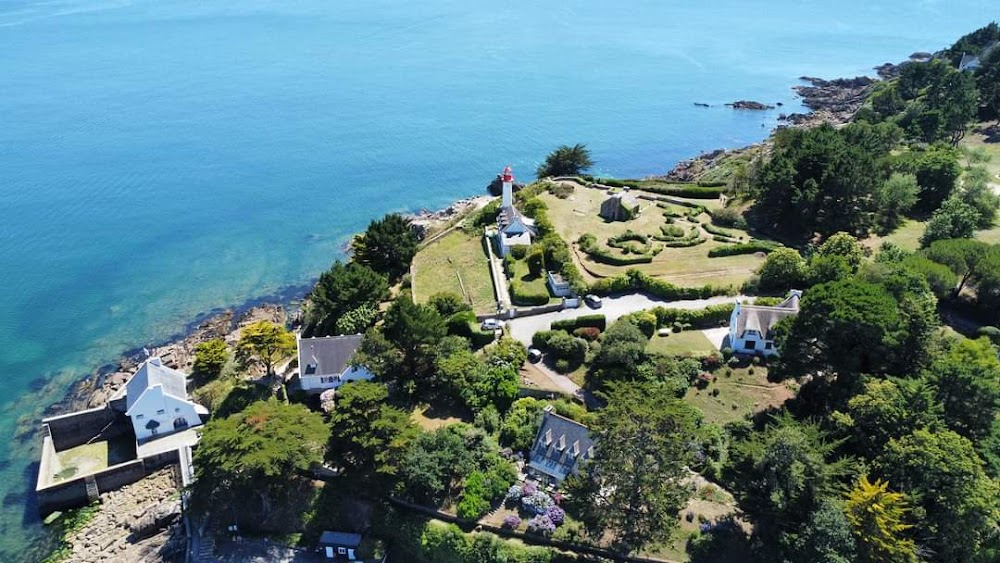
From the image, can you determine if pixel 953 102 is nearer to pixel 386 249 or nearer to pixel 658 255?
pixel 658 255

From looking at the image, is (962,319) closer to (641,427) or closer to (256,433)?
(641,427)

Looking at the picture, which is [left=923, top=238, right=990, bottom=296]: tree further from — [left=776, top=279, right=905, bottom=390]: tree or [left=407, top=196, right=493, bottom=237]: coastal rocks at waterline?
[left=407, top=196, right=493, bottom=237]: coastal rocks at waterline

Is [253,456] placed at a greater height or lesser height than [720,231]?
lesser

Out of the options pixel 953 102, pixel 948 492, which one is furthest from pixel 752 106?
pixel 948 492

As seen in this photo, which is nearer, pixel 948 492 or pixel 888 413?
pixel 948 492

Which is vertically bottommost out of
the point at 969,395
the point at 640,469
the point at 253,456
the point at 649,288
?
the point at 253,456

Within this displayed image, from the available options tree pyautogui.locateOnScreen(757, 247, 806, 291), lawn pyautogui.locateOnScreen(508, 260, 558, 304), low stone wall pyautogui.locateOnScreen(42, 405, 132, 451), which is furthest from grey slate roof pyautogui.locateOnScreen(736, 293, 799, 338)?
low stone wall pyautogui.locateOnScreen(42, 405, 132, 451)

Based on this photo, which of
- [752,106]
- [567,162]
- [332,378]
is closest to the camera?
[332,378]
